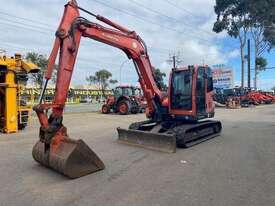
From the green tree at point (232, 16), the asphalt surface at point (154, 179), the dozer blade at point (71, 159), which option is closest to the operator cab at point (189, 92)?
the asphalt surface at point (154, 179)

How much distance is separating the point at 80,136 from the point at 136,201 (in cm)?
701

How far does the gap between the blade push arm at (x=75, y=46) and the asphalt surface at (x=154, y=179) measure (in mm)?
1452

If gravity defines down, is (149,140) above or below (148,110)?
below

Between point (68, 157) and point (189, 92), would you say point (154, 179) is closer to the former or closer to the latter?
point (68, 157)

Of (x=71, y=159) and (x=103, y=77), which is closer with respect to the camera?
(x=71, y=159)

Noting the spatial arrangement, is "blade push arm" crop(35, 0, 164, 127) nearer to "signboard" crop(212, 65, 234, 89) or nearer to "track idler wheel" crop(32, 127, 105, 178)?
"track idler wheel" crop(32, 127, 105, 178)

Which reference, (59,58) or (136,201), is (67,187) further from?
(59,58)

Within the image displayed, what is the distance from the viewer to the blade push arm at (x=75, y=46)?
6703 millimetres

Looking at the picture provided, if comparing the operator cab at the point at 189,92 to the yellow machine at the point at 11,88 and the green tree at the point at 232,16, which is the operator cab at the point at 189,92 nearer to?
the yellow machine at the point at 11,88

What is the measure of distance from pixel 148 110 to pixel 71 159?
4.93 m

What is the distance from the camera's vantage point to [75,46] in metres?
7.26

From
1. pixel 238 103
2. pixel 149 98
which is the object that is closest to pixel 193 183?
pixel 149 98

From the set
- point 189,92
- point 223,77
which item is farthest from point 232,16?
point 189,92

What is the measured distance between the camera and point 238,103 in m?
31.8
